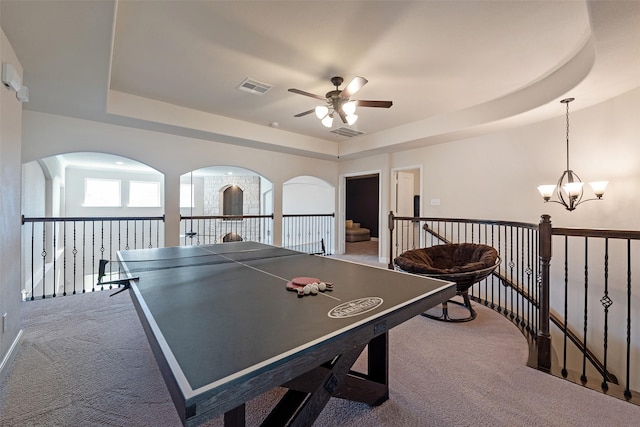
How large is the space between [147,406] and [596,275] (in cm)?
503

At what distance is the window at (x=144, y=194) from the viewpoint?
9.93 m

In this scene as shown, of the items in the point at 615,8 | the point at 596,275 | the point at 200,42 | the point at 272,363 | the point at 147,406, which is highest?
the point at 200,42

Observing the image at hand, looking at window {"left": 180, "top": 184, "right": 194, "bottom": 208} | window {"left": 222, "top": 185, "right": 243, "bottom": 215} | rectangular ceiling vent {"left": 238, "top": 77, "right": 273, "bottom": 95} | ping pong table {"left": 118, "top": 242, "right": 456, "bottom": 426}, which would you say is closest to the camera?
ping pong table {"left": 118, "top": 242, "right": 456, "bottom": 426}

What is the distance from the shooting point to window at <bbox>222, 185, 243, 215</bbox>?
1105 centimetres

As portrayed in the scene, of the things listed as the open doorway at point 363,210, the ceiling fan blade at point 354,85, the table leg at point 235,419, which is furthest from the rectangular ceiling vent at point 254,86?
the open doorway at point 363,210

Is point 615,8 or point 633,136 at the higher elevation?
point 615,8

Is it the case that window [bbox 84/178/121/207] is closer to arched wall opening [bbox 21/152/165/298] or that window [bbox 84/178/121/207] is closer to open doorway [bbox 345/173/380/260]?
arched wall opening [bbox 21/152/165/298]

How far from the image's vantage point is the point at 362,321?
3.84 ft

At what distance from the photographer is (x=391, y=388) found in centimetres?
197

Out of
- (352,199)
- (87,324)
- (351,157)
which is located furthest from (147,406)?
(352,199)

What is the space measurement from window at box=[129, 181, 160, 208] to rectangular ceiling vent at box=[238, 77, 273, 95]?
8.19 metres

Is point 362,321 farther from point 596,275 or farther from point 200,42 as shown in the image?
point 596,275

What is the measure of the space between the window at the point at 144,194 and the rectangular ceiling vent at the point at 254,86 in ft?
26.9

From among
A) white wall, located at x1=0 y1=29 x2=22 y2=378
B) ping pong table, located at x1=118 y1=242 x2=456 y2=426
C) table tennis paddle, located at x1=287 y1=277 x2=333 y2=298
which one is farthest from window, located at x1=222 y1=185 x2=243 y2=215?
table tennis paddle, located at x1=287 y1=277 x2=333 y2=298
